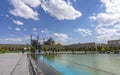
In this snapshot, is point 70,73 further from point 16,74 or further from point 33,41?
point 33,41

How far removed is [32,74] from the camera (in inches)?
389

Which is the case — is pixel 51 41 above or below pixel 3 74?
above

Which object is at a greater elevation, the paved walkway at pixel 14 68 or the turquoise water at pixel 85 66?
the paved walkway at pixel 14 68

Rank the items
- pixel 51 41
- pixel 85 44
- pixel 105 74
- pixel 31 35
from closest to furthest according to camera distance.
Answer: pixel 105 74, pixel 31 35, pixel 51 41, pixel 85 44

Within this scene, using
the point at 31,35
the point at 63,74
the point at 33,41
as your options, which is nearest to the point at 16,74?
the point at 63,74

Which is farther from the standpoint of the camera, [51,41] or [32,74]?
[51,41]

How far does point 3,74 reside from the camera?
948 cm

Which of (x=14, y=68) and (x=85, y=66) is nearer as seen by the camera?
(x=14, y=68)

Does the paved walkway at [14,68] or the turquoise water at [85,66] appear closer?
the paved walkway at [14,68]

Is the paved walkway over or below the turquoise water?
over

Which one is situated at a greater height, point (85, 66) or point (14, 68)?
point (14, 68)

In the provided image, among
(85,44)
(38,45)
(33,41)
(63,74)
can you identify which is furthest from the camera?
(85,44)

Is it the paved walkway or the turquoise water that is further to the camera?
the turquoise water

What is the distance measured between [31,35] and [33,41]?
1246 cm
